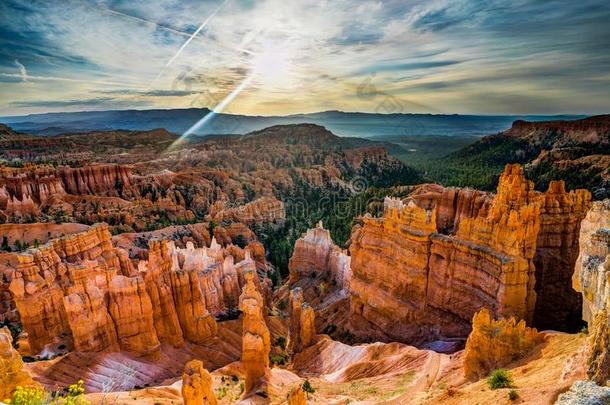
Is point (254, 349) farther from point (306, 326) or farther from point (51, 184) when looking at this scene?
point (51, 184)

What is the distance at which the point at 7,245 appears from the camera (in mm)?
45406

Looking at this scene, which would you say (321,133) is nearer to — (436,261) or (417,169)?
(417,169)

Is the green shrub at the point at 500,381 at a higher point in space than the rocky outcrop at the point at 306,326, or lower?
higher

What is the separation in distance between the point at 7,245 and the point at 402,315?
4341 centimetres

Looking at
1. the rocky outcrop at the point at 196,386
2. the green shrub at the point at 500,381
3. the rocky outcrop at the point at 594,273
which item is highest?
the rocky outcrop at the point at 594,273

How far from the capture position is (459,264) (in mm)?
23625

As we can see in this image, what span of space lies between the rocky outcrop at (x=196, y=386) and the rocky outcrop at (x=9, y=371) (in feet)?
17.9

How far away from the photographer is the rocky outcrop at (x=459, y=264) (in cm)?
2114

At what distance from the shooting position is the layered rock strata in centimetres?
2303

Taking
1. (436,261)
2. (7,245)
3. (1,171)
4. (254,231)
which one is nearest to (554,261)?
(436,261)

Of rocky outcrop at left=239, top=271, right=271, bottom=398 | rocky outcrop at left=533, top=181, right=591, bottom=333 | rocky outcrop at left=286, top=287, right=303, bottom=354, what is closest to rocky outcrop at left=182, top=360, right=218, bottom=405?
rocky outcrop at left=239, top=271, right=271, bottom=398

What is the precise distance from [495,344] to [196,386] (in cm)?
1148

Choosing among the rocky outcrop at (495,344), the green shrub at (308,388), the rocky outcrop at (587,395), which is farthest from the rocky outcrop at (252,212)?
the rocky outcrop at (587,395)

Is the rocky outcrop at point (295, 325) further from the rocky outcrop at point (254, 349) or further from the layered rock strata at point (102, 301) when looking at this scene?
the rocky outcrop at point (254, 349)
